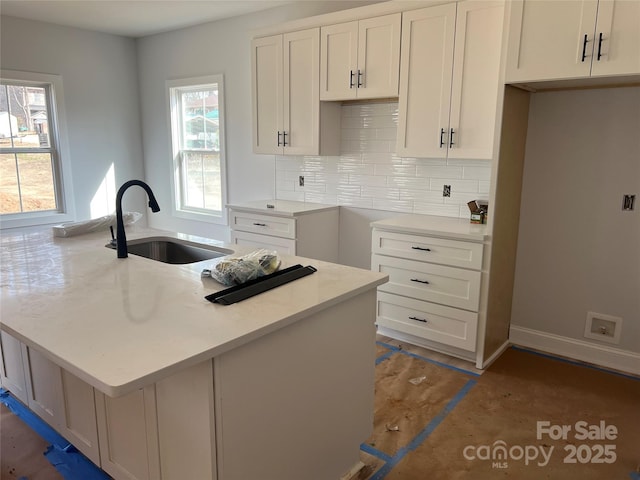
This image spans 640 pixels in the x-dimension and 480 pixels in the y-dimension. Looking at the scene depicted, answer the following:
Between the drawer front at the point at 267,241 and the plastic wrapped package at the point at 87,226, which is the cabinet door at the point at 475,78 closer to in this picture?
the drawer front at the point at 267,241

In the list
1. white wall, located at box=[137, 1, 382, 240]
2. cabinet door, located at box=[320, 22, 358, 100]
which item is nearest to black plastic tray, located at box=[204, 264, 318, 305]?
cabinet door, located at box=[320, 22, 358, 100]

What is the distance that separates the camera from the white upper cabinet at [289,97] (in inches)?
143

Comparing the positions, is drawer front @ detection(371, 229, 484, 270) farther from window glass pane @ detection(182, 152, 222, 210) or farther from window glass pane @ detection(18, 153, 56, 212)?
window glass pane @ detection(18, 153, 56, 212)

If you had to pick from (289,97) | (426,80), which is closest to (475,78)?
(426,80)

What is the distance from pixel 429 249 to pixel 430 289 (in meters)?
0.27

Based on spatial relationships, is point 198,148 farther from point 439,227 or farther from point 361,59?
point 439,227

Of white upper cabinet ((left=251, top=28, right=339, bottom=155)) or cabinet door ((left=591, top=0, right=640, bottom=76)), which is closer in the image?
cabinet door ((left=591, top=0, right=640, bottom=76))

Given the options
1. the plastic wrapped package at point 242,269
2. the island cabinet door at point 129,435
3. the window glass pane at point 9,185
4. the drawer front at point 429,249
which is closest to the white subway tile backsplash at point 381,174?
the drawer front at point 429,249

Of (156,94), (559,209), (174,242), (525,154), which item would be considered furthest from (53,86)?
(559,209)

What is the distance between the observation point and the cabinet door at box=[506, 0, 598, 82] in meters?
2.35

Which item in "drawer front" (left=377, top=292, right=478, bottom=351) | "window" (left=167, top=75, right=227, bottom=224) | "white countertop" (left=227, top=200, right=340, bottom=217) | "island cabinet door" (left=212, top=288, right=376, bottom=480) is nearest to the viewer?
"island cabinet door" (left=212, top=288, right=376, bottom=480)

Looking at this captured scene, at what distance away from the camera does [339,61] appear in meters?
3.45

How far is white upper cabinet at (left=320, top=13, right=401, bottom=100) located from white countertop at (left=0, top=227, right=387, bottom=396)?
1714 millimetres

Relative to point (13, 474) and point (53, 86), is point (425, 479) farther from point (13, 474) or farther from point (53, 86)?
point (53, 86)
